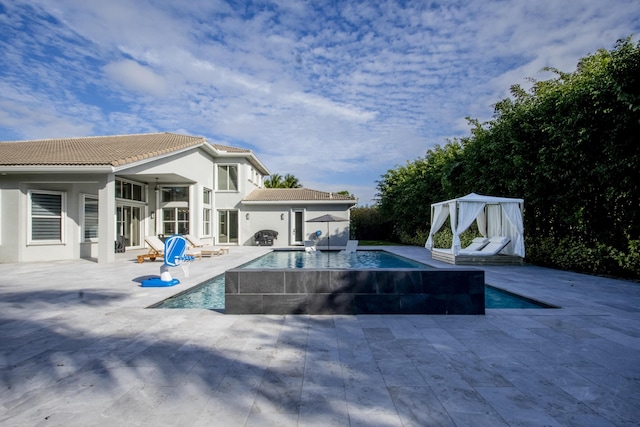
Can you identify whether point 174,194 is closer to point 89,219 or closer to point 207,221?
point 207,221

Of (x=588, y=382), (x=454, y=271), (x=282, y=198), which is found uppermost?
(x=282, y=198)

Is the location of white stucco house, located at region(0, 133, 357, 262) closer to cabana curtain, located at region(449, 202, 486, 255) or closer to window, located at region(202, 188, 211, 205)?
window, located at region(202, 188, 211, 205)

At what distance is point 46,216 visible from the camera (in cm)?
1312

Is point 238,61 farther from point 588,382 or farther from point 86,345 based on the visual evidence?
point 588,382

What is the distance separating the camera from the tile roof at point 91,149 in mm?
12133

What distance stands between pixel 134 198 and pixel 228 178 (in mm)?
6022

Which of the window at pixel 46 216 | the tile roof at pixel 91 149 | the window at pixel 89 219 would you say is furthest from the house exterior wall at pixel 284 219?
the window at pixel 46 216

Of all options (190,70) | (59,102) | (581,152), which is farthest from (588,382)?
(59,102)

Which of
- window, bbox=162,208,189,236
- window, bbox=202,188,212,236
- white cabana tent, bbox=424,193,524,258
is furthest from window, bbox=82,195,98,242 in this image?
white cabana tent, bbox=424,193,524,258

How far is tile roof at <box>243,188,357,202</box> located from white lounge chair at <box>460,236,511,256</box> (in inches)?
386

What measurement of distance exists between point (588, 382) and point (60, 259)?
16.9 meters

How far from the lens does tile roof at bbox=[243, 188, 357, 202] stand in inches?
846

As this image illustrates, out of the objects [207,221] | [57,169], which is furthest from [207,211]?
[57,169]

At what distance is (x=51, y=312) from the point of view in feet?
18.5
